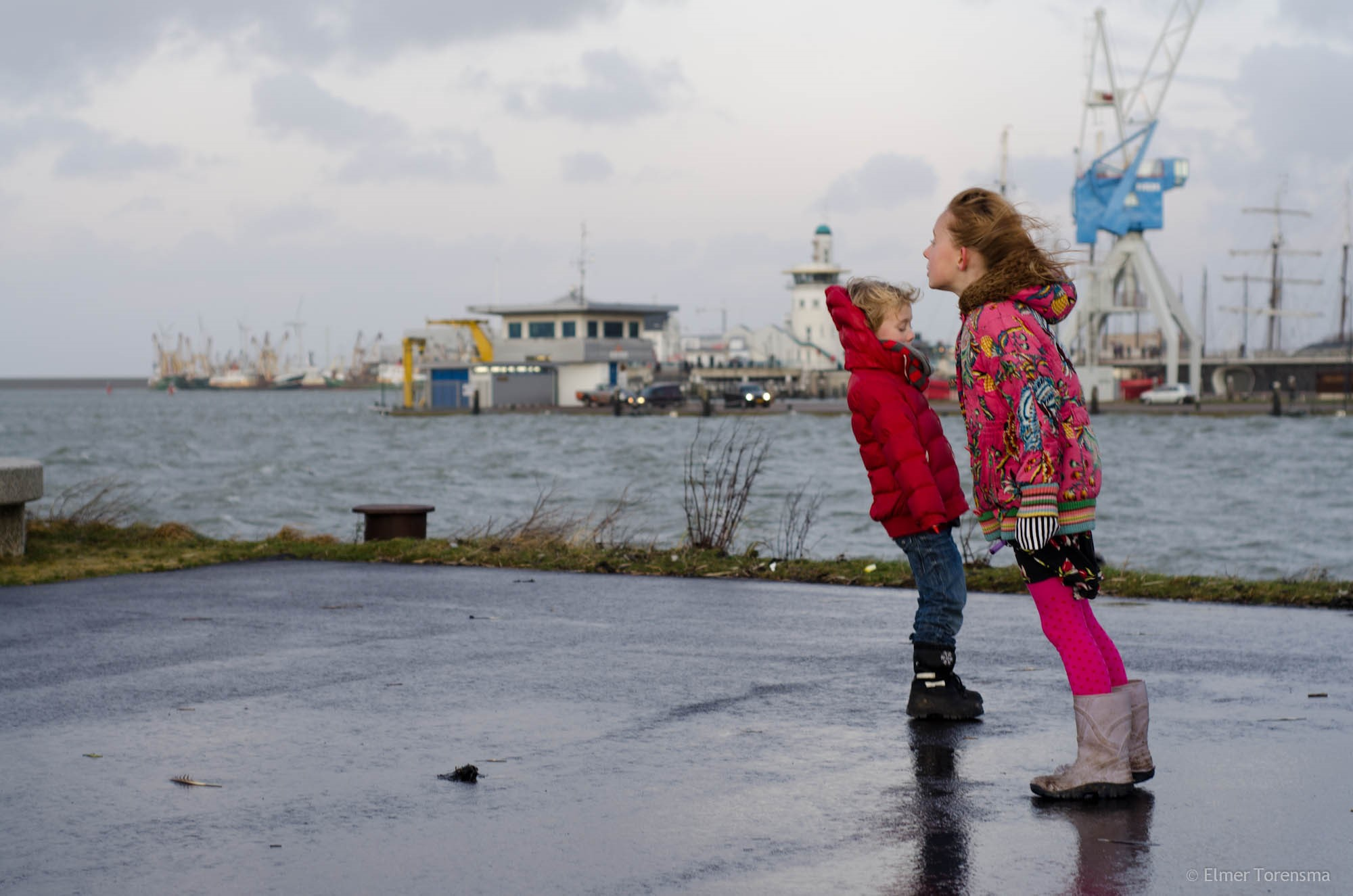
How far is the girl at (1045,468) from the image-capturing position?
4086mm

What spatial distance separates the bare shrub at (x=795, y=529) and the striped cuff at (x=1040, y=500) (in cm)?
659

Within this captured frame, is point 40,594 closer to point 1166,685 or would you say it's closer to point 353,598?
point 353,598

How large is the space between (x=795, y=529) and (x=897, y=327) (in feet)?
39.4

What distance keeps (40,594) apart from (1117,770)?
6391 millimetres

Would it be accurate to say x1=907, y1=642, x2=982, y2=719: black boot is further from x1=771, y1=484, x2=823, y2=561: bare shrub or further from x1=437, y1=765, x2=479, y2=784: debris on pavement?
x1=771, y1=484, x2=823, y2=561: bare shrub

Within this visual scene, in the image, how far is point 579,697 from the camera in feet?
17.9

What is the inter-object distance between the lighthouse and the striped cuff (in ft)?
411

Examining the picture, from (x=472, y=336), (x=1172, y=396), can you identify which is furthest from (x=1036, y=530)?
(x=472, y=336)

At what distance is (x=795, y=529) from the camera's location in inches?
675

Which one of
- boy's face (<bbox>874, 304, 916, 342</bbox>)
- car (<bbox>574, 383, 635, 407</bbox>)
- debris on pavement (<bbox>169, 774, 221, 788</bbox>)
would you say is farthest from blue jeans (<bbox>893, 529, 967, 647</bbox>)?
car (<bbox>574, 383, 635, 407</bbox>)

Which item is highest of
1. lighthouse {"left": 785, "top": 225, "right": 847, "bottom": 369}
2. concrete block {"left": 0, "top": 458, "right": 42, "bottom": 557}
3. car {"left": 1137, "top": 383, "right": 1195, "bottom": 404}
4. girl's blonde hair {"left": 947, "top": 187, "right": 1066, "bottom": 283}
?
lighthouse {"left": 785, "top": 225, "right": 847, "bottom": 369}

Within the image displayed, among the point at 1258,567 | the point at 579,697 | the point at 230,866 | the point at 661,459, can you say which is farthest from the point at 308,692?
the point at 661,459

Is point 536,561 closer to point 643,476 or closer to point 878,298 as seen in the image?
point 878,298

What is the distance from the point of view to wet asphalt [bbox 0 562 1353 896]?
3.43m
